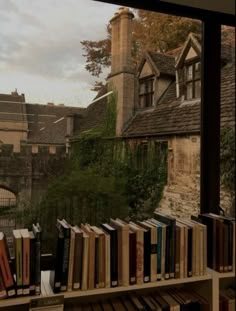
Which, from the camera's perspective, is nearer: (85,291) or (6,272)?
(6,272)

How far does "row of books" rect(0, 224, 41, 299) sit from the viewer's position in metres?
1.28

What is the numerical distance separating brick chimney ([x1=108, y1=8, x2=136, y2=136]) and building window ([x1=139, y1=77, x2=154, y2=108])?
89mm

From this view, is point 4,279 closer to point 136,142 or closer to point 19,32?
point 136,142

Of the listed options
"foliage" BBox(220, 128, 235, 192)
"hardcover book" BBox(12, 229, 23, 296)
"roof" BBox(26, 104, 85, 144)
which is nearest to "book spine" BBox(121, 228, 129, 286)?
"hardcover book" BBox(12, 229, 23, 296)

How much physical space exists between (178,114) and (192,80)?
236 millimetres

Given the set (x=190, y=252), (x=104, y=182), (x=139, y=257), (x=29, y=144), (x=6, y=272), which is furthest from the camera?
(x=104, y=182)

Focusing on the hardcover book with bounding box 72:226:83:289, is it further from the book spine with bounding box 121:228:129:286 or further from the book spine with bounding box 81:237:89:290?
the book spine with bounding box 121:228:129:286

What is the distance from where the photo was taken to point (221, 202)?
200cm

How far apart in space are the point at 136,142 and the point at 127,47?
1.93 feet

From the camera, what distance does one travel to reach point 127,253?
1464mm

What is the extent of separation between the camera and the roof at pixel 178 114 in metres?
2.01

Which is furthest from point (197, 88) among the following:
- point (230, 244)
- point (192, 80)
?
point (230, 244)

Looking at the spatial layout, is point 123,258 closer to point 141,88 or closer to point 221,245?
point 221,245

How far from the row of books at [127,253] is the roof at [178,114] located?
624 millimetres
